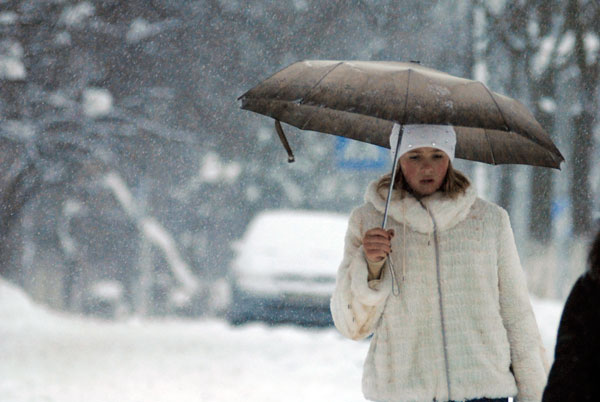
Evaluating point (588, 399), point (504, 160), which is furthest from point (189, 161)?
point (588, 399)

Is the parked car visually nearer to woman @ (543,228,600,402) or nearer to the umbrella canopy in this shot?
the umbrella canopy

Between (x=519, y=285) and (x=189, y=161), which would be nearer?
(x=519, y=285)

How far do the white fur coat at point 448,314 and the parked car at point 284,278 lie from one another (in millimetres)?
6412

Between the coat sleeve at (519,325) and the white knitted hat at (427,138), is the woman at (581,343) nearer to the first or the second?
the coat sleeve at (519,325)

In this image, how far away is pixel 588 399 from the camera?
1.35 meters

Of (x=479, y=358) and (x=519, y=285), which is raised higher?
(x=519, y=285)

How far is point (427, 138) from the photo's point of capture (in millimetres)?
2914

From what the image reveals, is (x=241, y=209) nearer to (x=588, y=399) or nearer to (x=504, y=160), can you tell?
(x=504, y=160)

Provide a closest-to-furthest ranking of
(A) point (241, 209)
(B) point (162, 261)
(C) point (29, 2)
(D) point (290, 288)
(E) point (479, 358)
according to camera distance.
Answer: (E) point (479, 358) < (D) point (290, 288) < (C) point (29, 2) < (A) point (241, 209) < (B) point (162, 261)

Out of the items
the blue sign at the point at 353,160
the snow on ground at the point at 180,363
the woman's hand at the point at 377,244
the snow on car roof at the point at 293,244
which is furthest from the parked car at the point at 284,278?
the woman's hand at the point at 377,244

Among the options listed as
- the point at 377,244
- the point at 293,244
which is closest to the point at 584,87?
the point at 293,244

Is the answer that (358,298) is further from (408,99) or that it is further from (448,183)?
(408,99)

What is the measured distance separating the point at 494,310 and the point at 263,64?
1157 centimetres

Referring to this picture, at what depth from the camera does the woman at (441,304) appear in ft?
9.10
